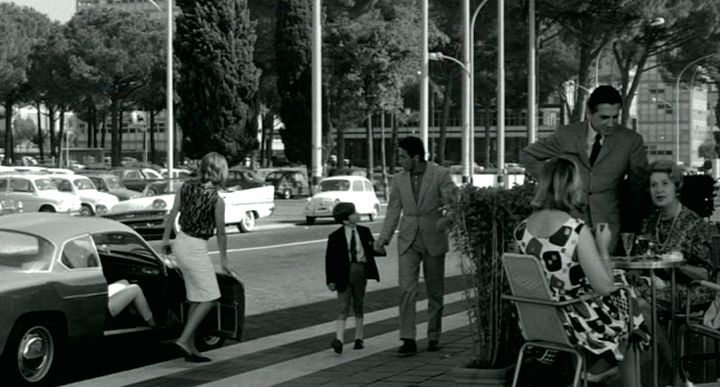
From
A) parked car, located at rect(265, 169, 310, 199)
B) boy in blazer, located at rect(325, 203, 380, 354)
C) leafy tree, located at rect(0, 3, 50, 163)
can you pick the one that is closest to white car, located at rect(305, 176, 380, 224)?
parked car, located at rect(265, 169, 310, 199)

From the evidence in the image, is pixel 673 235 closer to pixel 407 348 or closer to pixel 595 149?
pixel 595 149

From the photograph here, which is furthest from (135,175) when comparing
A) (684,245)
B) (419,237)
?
(684,245)

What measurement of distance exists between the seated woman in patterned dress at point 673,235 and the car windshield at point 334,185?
31.1 meters

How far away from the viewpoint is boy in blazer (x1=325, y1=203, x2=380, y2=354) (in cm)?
1065

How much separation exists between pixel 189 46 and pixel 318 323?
39437 millimetres

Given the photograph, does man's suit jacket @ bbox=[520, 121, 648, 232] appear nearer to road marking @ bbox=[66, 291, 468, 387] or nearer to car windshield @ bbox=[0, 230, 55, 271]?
road marking @ bbox=[66, 291, 468, 387]

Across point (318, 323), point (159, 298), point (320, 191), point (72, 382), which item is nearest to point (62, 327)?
point (72, 382)

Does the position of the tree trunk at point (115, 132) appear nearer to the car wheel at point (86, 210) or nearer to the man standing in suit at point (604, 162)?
the car wheel at point (86, 210)

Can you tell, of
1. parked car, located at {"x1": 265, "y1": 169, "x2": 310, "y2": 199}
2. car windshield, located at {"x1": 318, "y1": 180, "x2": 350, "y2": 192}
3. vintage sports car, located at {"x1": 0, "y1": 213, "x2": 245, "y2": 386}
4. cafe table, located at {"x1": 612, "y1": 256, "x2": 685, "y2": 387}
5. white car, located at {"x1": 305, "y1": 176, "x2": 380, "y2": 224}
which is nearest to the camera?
cafe table, located at {"x1": 612, "y1": 256, "x2": 685, "y2": 387}

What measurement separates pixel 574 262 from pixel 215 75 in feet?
152

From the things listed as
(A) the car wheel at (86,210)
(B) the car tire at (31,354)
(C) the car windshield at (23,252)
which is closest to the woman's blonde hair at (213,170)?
(C) the car windshield at (23,252)

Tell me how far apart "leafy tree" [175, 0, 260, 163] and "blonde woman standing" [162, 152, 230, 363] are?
40.7 metres

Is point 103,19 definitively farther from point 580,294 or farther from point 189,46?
point 580,294

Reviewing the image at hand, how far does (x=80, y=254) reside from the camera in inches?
397
